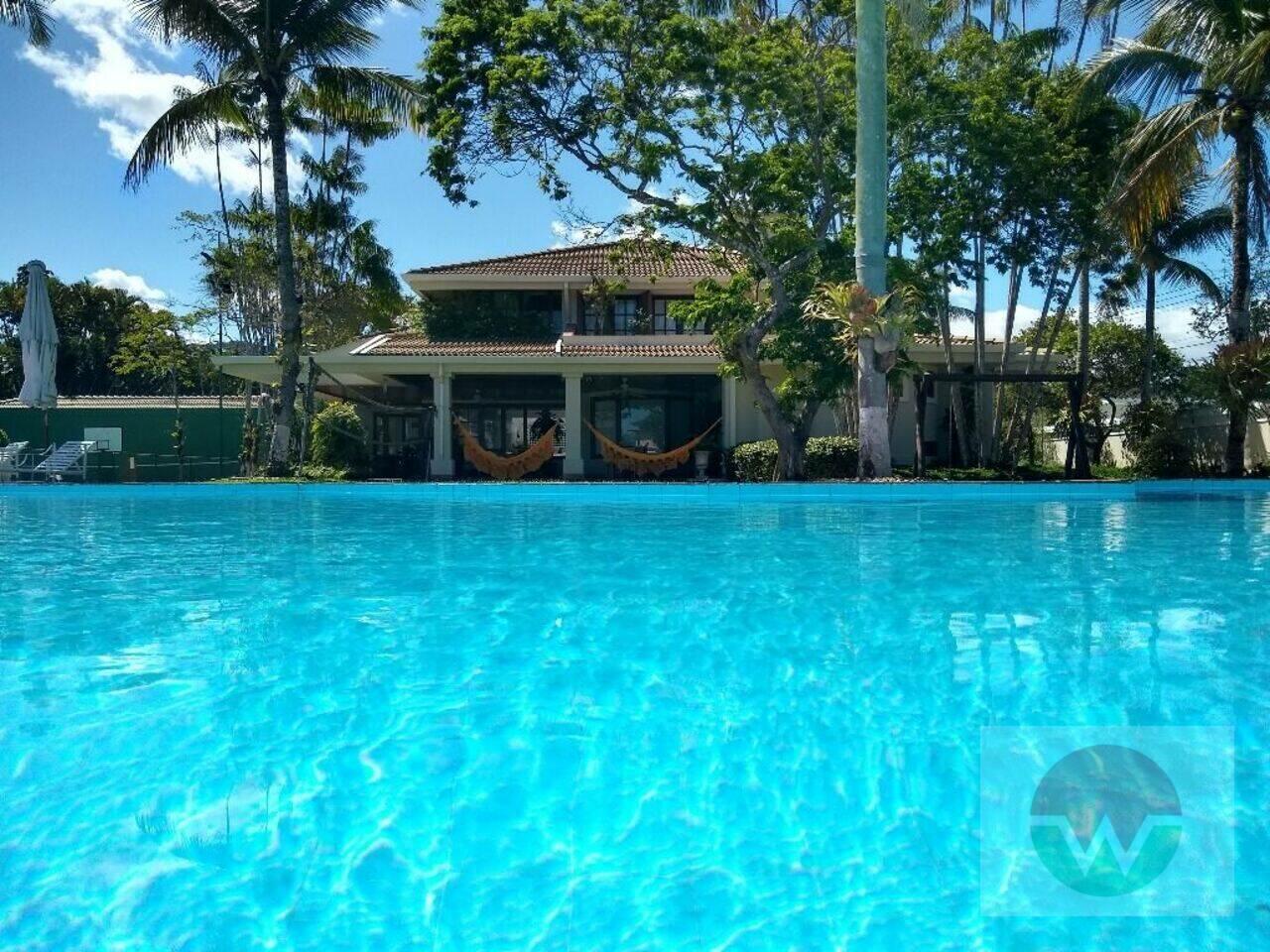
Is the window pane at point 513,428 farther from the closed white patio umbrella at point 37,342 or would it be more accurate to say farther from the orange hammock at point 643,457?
the closed white patio umbrella at point 37,342

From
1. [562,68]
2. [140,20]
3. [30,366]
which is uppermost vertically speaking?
[140,20]

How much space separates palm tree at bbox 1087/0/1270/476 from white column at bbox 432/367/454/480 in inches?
497

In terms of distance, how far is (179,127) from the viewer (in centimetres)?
1875

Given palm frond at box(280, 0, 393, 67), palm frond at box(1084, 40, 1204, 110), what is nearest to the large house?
palm frond at box(280, 0, 393, 67)

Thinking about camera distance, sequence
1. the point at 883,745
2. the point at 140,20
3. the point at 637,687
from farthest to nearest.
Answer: the point at 140,20 → the point at 637,687 → the point at 883,745

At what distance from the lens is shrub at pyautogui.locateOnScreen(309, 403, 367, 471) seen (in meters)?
18.8

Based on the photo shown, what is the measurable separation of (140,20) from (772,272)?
1182 cm

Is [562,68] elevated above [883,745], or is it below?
above

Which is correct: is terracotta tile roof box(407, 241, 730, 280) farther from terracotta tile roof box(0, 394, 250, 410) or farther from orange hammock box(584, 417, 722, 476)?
terracotta tile roof box(0, 394, 250, 410)

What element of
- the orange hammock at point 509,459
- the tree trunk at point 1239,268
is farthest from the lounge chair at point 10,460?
the tree trunk at point 1239,268

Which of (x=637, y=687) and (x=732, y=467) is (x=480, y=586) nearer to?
(x=637, y=687)

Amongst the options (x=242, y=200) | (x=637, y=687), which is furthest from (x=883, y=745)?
(x=242, y=200)

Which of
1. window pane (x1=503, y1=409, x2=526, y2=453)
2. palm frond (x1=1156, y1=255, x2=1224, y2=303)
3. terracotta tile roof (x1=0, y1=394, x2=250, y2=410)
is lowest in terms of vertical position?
window pane (x1=503, y1=409, x2=526, y2=453)

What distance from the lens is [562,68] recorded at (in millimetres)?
16469
